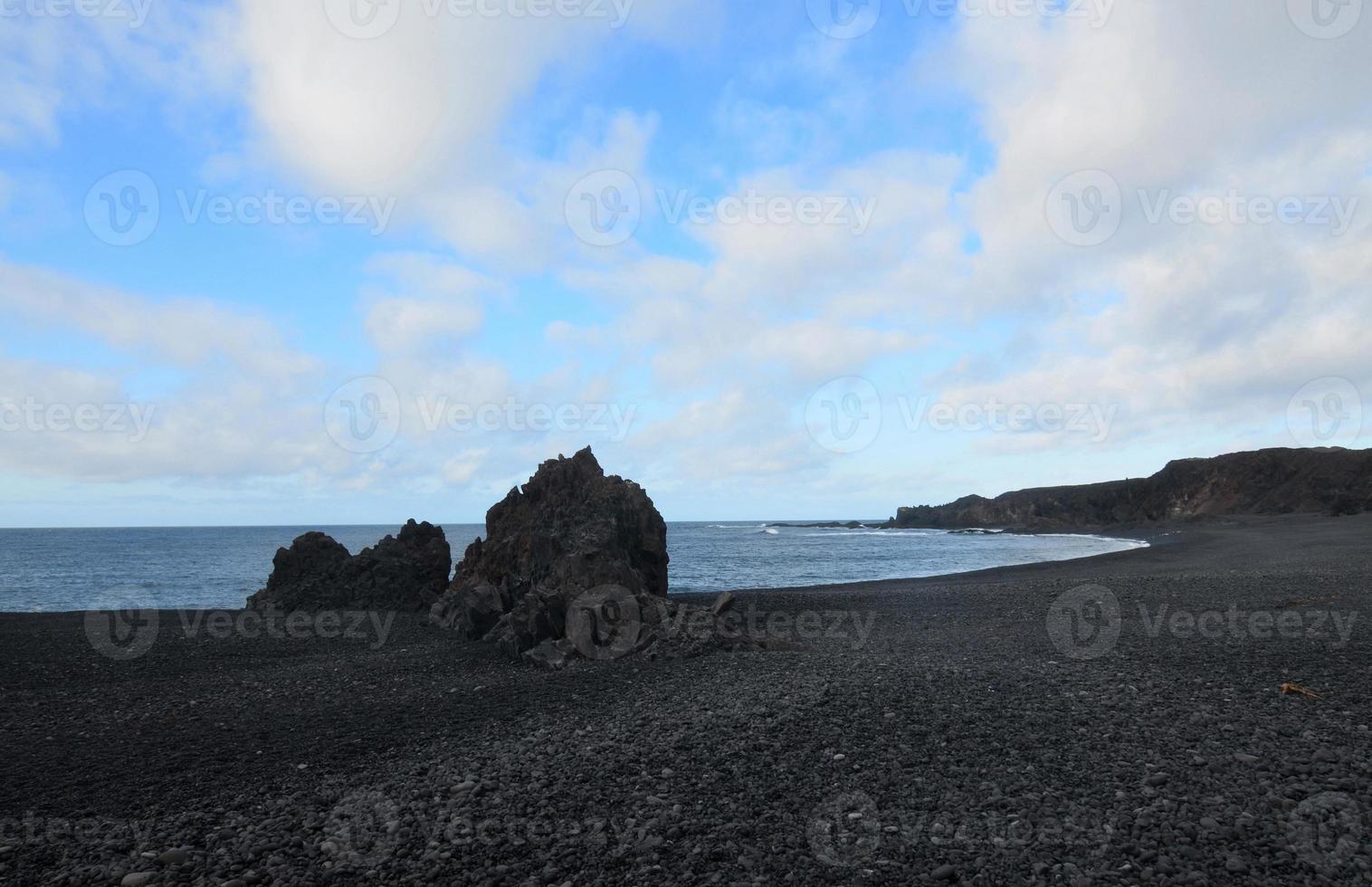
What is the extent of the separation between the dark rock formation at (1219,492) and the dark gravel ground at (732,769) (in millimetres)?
70500

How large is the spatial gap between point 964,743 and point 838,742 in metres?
1.19

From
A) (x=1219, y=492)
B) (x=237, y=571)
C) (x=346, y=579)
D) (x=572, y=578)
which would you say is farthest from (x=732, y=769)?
(x=1219, y=492)

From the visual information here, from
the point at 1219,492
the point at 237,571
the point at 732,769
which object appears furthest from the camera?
the point at 1219,492

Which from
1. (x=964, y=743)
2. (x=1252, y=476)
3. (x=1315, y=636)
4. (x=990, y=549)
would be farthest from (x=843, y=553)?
(x=964, y=743)

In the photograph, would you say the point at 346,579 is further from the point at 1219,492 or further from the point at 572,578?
the point at 1219,492

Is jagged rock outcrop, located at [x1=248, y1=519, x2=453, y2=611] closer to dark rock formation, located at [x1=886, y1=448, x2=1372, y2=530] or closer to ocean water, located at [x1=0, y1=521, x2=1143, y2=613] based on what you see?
ocean water, located at [x1=0, y1=521, x2=1143, y2=613]

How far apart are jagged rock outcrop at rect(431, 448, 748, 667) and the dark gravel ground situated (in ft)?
3.17

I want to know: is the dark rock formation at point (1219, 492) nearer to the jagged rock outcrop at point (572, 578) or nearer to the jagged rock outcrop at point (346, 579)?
the jagged rock outcrop at point (572, 578)

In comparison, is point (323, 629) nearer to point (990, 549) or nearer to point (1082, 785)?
point (1082, 785)

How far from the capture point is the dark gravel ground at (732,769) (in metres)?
5.45

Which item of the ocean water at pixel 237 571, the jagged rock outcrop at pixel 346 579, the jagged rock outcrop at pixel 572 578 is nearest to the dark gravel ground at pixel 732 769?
the jagged rock outcrop at pixel 572 578

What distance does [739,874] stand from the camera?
5254mm

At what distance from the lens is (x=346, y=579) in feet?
83.3

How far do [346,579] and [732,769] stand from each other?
21611mm
